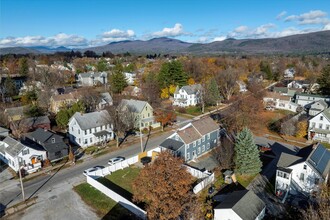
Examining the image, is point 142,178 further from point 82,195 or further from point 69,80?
point 69,80

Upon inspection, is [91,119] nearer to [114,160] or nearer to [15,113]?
[114,160]

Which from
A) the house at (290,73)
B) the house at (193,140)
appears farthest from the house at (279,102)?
the house at (290,73)

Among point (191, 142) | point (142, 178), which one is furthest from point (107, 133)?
point (142, 178)

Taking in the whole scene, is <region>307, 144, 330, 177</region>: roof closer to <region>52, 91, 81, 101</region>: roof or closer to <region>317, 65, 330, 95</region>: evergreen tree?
<region>317, 65, 330, 95</region>: evergreen tree

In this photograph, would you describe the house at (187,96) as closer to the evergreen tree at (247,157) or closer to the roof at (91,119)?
the roof at (91,119)

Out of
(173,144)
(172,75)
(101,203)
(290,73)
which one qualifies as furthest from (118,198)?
(290,73)

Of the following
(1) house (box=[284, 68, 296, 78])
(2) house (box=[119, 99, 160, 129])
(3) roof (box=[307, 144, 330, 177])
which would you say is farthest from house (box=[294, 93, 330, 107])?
(1) house (box=[284, 68, 296, 78])
